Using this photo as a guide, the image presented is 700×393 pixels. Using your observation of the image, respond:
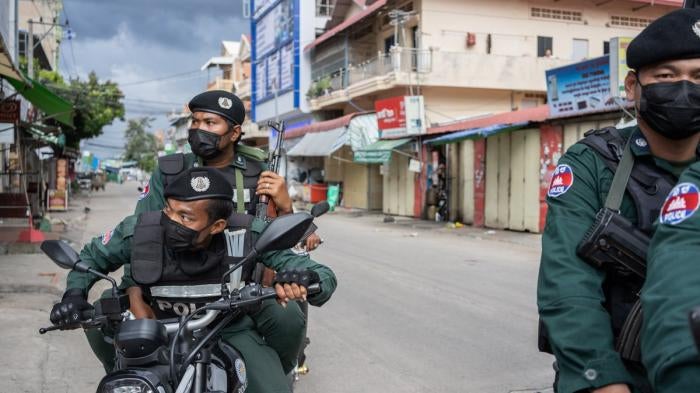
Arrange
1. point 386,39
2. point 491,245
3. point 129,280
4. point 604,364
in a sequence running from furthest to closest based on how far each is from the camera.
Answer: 1. point 386,39
2. point 491,245
3. point 129,280
4. point 604,364

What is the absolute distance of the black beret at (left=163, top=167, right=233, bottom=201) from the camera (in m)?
2.69

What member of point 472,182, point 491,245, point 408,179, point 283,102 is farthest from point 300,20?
point 491,245

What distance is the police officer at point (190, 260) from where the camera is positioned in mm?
2695

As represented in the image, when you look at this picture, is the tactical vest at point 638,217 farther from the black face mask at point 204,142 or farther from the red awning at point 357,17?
the red awning at point 357,17

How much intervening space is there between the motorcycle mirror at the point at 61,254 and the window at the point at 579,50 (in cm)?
2820

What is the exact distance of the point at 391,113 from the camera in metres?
23.9

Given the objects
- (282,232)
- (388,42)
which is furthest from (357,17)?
(282,232)

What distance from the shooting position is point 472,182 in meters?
20.0

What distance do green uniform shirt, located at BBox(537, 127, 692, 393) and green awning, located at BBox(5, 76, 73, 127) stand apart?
11.0 meters

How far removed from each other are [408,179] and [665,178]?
891 inches

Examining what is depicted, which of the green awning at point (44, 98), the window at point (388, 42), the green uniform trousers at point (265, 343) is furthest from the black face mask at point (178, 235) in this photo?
the window at point (388, 42)

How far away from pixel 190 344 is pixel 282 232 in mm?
535

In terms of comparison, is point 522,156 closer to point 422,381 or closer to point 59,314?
point 422,381

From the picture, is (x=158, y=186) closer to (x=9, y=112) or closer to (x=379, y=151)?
(x=9, y=112)
